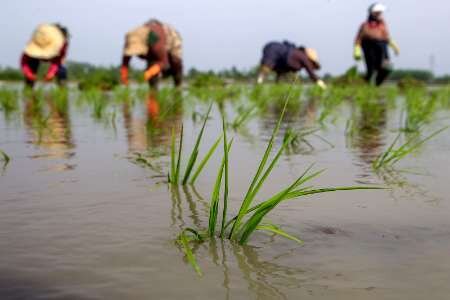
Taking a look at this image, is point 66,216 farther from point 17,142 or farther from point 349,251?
point 17,142

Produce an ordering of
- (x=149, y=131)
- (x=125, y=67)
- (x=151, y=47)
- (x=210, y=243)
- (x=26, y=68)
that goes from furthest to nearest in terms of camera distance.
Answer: (x=125, y=67) → (x=26, y=68) → (x=151, y=47) → (x=149, y=131) → (x=210, y=243)

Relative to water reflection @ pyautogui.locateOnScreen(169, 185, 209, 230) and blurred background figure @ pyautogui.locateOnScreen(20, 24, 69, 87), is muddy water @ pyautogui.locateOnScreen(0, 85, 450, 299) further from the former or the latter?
blurred background figure @ pyautogui.locateOnScreen(20, 24, 69, 87)

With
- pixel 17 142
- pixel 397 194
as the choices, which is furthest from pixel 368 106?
pixel 397 194

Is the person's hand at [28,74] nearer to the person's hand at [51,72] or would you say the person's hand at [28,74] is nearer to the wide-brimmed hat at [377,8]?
the person's hand at [51,72]

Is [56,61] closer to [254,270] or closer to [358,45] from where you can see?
[358,45]

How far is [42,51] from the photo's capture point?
7141 millimetres

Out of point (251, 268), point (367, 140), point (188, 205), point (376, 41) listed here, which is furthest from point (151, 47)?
point (251, 268)

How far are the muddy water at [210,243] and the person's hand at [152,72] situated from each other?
17.2ft

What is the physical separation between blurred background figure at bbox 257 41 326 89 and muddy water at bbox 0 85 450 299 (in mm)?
7149

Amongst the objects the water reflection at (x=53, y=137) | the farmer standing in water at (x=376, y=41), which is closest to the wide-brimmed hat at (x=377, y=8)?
the farmer standing in water at (x=376, y=41)

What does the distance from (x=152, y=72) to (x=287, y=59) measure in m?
2.56

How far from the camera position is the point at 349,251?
901 millimetres

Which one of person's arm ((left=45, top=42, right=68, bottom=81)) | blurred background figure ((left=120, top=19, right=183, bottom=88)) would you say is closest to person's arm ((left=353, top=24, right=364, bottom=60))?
blurred background figure ((left=120, top=19, right=183, bottom=88))

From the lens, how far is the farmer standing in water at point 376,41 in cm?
789
